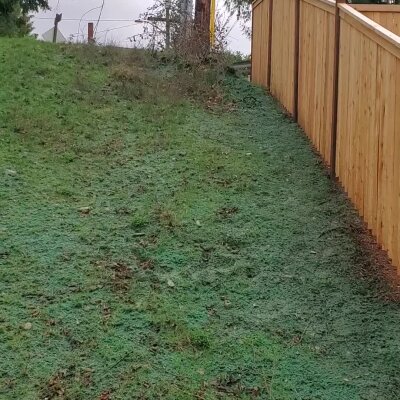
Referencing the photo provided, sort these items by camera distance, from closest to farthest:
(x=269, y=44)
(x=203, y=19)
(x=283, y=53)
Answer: (x=283, y=53) → (x=269, y=44) → (x=203, y=19)

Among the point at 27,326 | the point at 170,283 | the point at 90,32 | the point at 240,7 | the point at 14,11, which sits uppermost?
the point at 240,7

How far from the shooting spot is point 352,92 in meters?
4.91

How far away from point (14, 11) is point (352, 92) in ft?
47.1

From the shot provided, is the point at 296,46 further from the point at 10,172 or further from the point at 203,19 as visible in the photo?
the point at 203,19

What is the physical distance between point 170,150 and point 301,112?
157cm

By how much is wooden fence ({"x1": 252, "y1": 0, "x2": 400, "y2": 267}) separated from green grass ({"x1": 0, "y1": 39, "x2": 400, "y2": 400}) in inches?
10.8

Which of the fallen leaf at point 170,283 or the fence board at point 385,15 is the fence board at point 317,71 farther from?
the fallen leaf at point 170,283

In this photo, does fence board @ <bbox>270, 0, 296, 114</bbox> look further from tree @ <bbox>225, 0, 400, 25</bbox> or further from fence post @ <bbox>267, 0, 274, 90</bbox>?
tree @ <bbox>225, 0, 400, 25</bbox>

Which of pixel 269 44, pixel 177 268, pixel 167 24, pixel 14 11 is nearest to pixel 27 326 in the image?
pixel 177 268

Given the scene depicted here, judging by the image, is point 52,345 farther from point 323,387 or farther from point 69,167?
point 69,167

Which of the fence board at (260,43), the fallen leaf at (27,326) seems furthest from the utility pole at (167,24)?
the fallen leaf at (27,326)

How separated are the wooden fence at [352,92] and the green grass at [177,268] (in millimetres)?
273

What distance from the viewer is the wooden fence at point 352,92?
4.02 m

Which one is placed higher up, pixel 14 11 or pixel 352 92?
pixel 14 11
